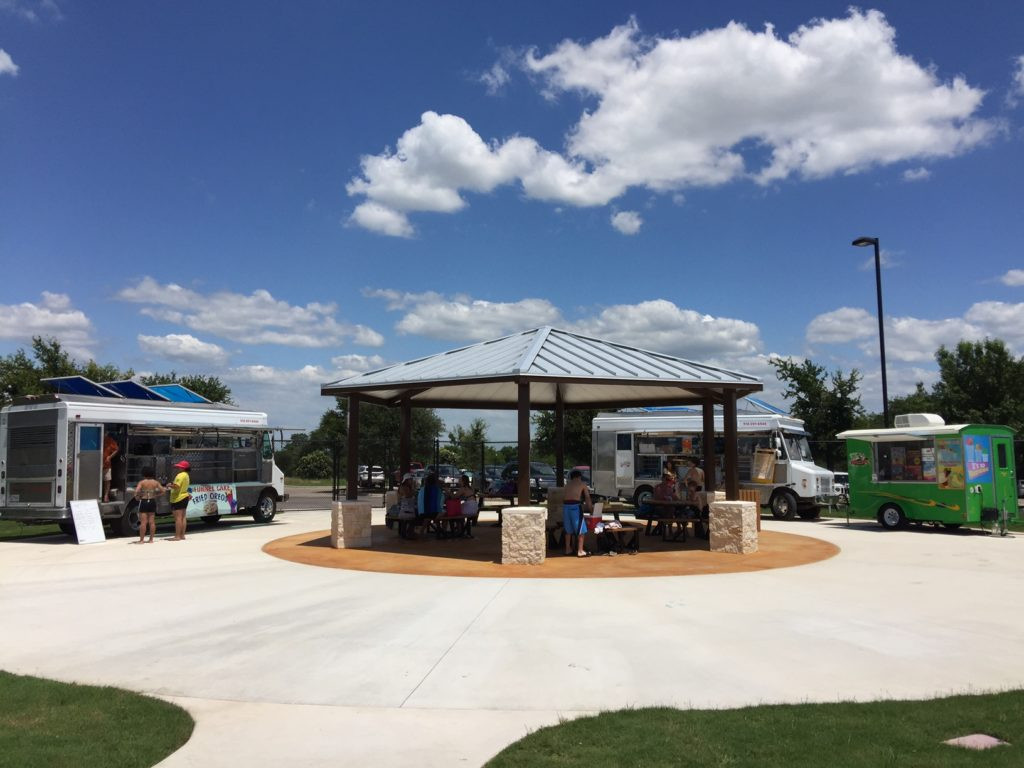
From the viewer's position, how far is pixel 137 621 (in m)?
8.11

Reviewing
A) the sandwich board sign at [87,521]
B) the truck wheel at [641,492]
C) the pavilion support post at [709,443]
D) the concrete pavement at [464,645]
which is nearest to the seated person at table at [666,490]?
the pavilion support post at [709,443]

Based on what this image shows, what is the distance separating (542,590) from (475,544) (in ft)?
16.6

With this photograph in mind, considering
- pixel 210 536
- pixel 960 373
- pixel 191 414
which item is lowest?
pixel 210 536

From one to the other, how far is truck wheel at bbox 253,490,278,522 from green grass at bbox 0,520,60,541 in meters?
4.71

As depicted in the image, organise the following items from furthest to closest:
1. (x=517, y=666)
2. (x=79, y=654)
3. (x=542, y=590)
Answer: (x=542, y=590), (x=79, y=654), (x=517, y=666)

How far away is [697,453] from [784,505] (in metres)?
2.95

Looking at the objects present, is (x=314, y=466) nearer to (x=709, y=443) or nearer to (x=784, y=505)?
(x=784, y=505)

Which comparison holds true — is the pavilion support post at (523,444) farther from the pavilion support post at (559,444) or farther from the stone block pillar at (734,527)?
the pavilion support post at (559,444)

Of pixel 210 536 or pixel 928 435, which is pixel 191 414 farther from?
pixel 928 435

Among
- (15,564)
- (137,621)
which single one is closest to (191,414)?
(15,564)

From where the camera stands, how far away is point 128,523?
16.9 m

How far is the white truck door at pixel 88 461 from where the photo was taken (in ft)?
51.5

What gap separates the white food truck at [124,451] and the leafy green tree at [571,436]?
908 inches

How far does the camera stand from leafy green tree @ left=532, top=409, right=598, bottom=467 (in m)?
41.7
